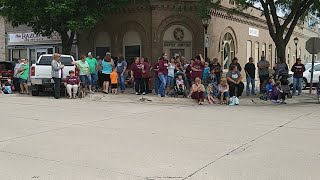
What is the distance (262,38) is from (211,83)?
18.3m

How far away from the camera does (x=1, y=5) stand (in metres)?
22.0

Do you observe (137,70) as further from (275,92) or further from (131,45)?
(131,45)

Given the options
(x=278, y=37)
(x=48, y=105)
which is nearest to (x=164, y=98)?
(x=48, y=105)

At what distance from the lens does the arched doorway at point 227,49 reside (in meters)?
26.5

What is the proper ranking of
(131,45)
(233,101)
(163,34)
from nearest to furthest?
(233,101), (163,34), (131,45)

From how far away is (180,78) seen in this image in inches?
663

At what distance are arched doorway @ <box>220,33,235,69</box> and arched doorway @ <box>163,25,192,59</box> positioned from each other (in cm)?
336

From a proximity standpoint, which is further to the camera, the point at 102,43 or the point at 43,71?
the point at 102,43

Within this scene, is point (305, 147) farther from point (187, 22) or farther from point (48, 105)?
point (187, 22)

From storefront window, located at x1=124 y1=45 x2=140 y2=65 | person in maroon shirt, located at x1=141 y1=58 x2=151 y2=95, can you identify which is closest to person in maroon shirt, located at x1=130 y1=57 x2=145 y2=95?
person in maroon shirt, located at x1=141 y1=58 x2=151 y2=95

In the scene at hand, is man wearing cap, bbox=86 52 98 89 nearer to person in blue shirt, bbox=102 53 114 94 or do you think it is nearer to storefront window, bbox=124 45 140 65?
person in blue shirt, bbox=102 53 114 94

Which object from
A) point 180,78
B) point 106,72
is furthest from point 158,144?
point 106,72

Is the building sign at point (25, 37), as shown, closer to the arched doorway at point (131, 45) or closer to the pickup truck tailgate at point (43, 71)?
the arched doorway at point (131, 45)

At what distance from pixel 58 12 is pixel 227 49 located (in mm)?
12066
